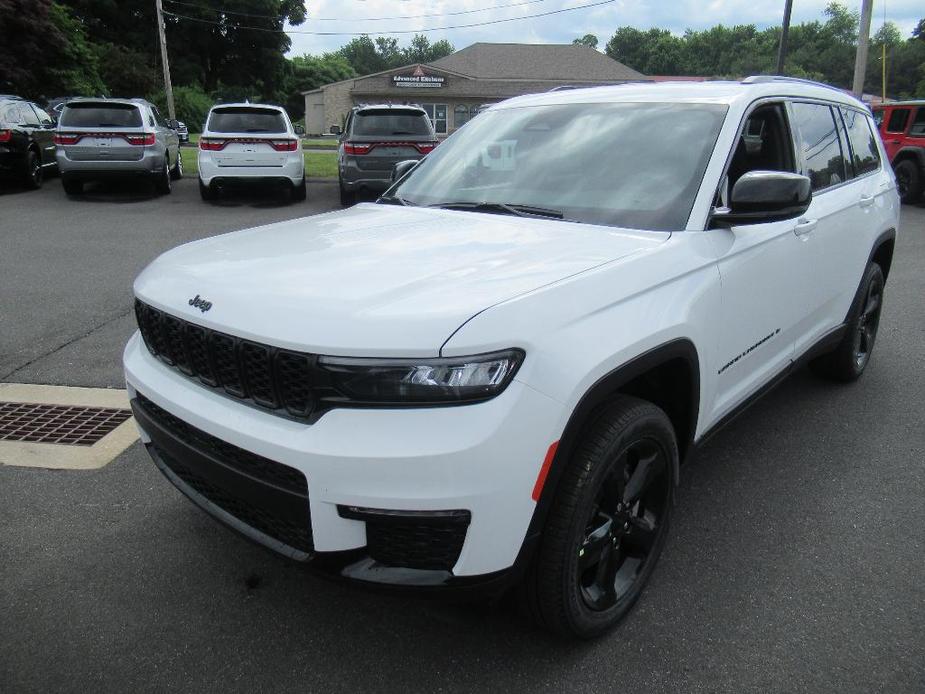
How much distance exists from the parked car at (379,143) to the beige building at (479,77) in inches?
1575

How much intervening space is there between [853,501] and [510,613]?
6.04 ft

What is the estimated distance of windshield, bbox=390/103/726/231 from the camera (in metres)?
2.86

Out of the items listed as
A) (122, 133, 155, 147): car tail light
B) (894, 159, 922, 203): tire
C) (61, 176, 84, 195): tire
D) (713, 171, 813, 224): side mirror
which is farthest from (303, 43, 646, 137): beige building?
(713, 171, 813, 224): side mirror

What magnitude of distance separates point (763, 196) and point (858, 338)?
2.55 meters

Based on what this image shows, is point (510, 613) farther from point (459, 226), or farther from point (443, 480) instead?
point (459, 226)

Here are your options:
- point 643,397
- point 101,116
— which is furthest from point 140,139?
point 643,397

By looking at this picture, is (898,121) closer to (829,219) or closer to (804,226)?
(829,219)

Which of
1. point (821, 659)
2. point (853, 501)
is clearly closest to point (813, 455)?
point (853, 501)

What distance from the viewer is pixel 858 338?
4699 millimetres

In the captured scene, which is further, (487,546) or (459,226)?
(459,226)

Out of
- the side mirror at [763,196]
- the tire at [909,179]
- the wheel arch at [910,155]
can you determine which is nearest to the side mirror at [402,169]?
the side mirror at [763,196]

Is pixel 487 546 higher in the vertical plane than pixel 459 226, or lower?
lower

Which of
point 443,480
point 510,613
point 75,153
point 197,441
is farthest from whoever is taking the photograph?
point 75,153

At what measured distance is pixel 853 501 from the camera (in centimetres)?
340
